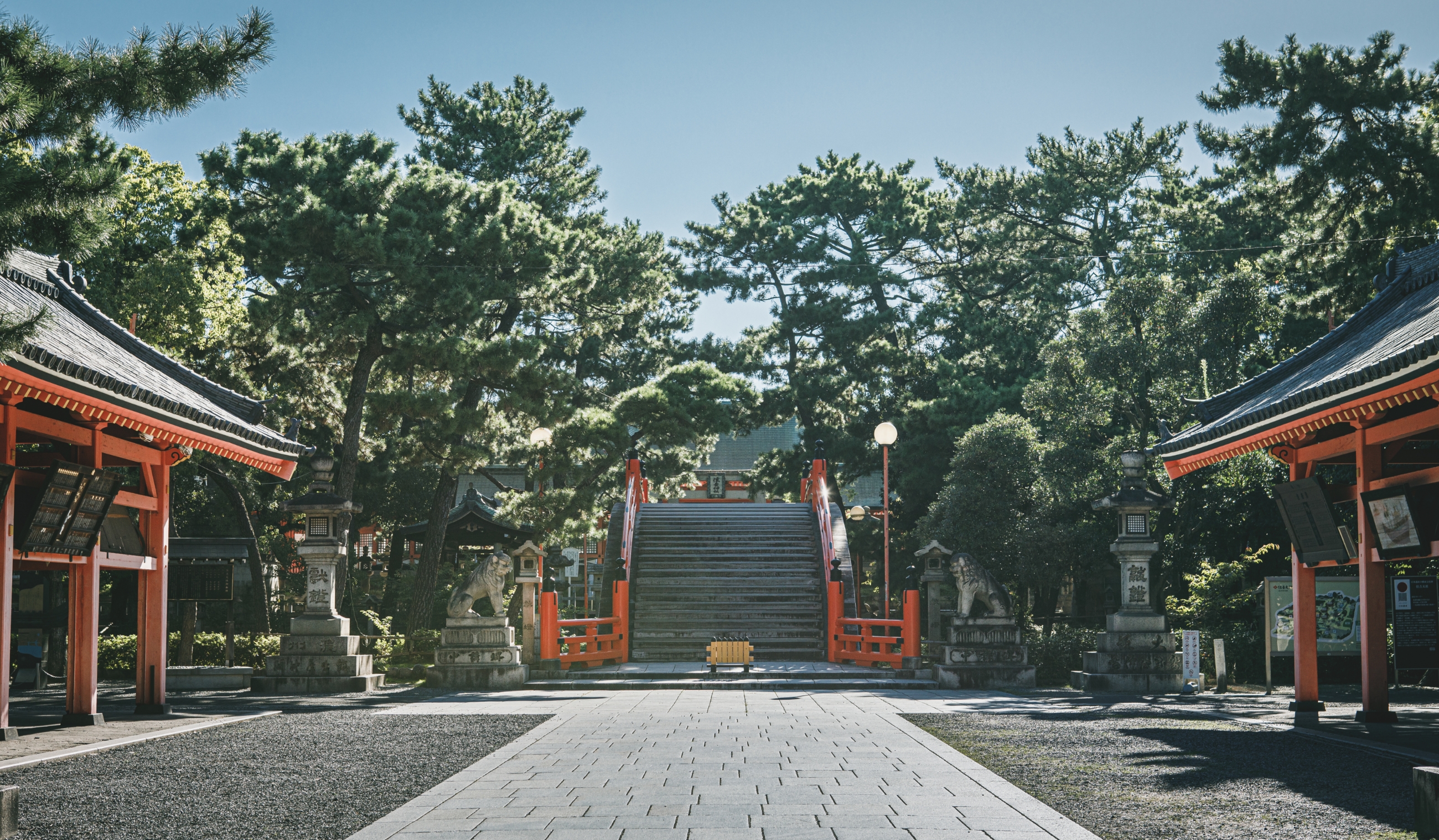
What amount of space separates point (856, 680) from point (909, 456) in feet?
50.9

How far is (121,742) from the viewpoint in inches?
396

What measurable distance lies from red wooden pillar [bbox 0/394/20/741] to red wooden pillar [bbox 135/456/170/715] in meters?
2.53

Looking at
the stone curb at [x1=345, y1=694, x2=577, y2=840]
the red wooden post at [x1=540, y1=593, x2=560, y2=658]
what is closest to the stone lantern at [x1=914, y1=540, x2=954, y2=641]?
the red wooden post at [x1=540, y1=593, x2=560, y2=658]

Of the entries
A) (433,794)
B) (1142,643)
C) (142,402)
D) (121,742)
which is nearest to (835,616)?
(1142,643)

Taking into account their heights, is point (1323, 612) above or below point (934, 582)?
below

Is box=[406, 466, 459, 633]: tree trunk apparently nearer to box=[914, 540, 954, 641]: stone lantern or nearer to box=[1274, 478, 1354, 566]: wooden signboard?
box=[914, 540, 954, 641]: stone lantern

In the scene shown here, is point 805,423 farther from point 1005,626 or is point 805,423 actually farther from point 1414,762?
point 1414,762

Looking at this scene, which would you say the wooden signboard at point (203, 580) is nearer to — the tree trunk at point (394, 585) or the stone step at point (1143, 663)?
the stone step at point (1143, 663)

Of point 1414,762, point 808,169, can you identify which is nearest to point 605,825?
point 1414,762

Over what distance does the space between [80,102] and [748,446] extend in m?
40.5

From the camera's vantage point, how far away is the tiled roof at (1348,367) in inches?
363

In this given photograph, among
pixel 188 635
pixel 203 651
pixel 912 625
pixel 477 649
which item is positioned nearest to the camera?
pixel 477 649

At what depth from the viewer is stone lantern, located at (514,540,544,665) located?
17.6 metres

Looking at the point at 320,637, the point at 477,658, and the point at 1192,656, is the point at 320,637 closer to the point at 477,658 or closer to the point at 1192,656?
the point at 477,658
